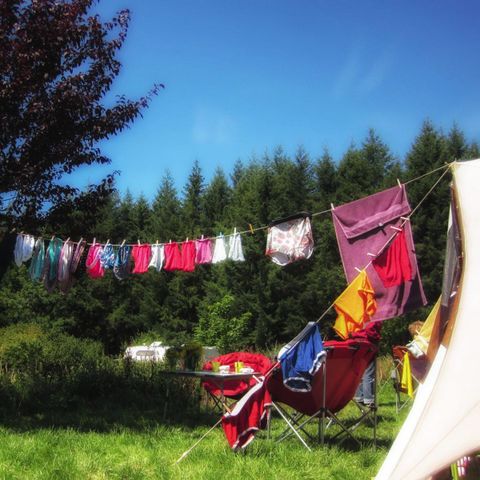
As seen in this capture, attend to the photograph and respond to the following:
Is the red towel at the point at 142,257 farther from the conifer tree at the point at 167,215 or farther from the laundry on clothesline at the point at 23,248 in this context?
the conifer tree at the point at 167,215

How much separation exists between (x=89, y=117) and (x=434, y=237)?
43.9ft

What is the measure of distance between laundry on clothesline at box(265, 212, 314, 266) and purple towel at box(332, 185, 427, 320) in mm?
1379

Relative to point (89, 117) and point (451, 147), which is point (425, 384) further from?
point (451, 147)

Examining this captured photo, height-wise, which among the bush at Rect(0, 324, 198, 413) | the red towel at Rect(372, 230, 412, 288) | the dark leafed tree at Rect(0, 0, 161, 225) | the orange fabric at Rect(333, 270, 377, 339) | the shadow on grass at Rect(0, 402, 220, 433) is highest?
the dark leafed tree at Rect(0, 0, 161, 225)

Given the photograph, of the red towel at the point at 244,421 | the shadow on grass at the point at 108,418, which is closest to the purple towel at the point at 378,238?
the red towel at the point at 244,421

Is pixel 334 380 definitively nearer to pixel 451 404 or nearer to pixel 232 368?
pixel 232 368

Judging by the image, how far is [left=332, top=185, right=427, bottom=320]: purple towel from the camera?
15.9ft

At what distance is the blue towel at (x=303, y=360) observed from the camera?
455 cm

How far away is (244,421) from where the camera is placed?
4480mm

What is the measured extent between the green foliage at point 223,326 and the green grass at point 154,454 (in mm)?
10817

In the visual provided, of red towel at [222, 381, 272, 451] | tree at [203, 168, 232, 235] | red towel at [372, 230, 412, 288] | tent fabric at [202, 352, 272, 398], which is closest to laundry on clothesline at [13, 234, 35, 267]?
tent fabric at [202, 352, 272, 398]

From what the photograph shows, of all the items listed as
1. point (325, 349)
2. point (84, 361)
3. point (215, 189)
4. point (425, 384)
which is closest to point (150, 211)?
point (215, 189)

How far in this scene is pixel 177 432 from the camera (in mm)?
5812

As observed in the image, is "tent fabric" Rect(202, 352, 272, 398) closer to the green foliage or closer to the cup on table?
the cup on table
